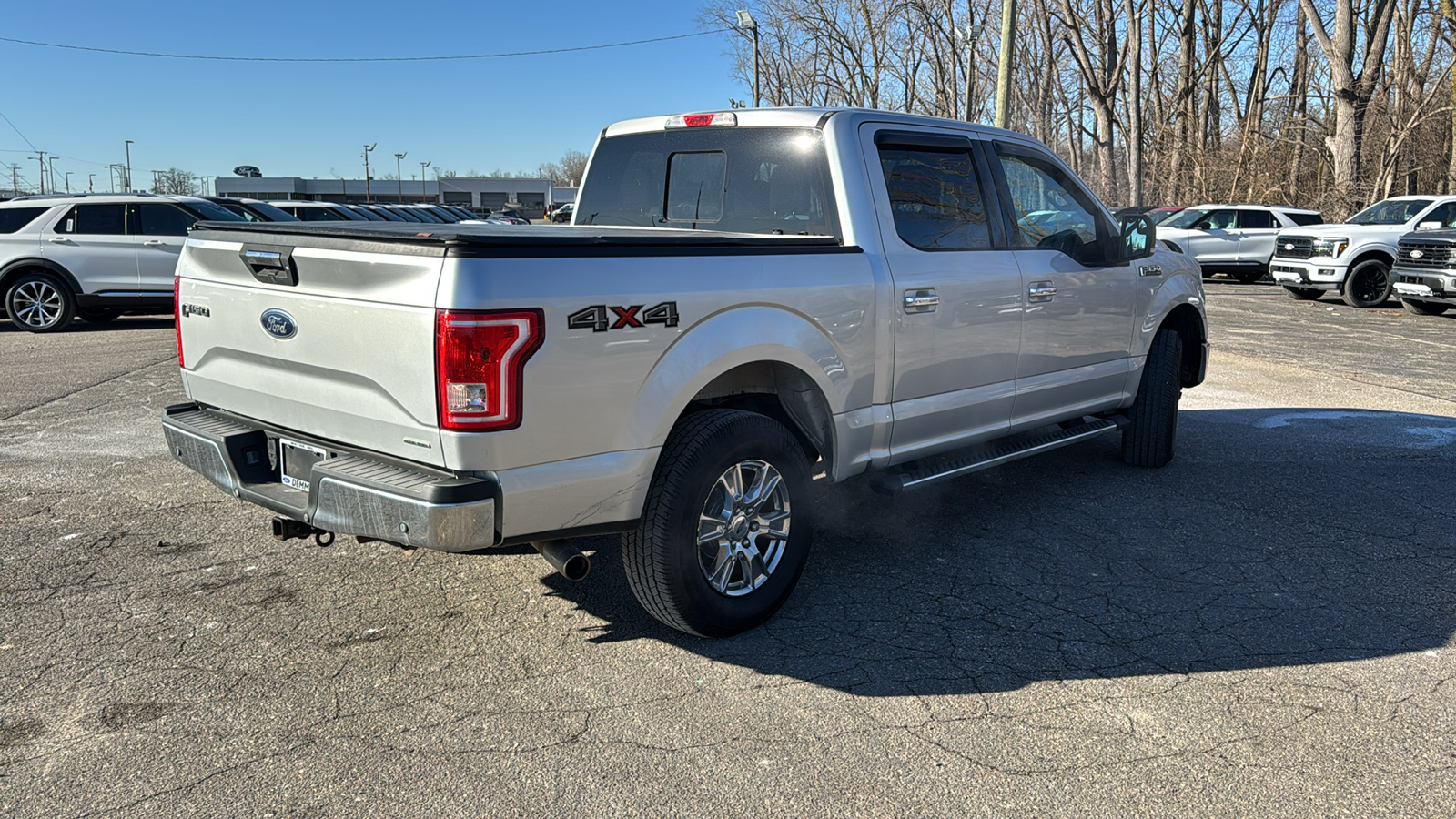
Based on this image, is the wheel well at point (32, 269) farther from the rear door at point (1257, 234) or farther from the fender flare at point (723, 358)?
the rear door at point (1257, 234)

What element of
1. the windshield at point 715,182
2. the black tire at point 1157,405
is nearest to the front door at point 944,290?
the windshield at point 715,182

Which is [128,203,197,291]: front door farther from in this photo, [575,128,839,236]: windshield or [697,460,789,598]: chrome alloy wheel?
[697,460,789,598]: chrome alloy wheel

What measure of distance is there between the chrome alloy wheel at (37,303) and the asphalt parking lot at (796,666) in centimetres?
893

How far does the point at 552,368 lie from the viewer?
326 cm

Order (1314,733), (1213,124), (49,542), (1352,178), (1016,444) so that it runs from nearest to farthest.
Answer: (1314,733)
(49,542)
(1016,444)
(1352,178)
(1213,124)

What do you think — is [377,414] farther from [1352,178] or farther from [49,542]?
[1352,178]

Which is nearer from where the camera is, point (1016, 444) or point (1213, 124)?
point (1016, 444)

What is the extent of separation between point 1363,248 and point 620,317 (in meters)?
18.2

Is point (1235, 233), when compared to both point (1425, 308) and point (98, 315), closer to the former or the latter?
point (1425, 308)

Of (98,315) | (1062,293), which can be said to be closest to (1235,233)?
(1062,293)

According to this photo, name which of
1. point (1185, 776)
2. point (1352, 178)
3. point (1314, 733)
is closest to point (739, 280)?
point (1185, 776)

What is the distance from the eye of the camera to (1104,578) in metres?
4.64

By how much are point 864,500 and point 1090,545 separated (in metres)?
1.28

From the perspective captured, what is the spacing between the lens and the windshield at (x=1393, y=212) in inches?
707
